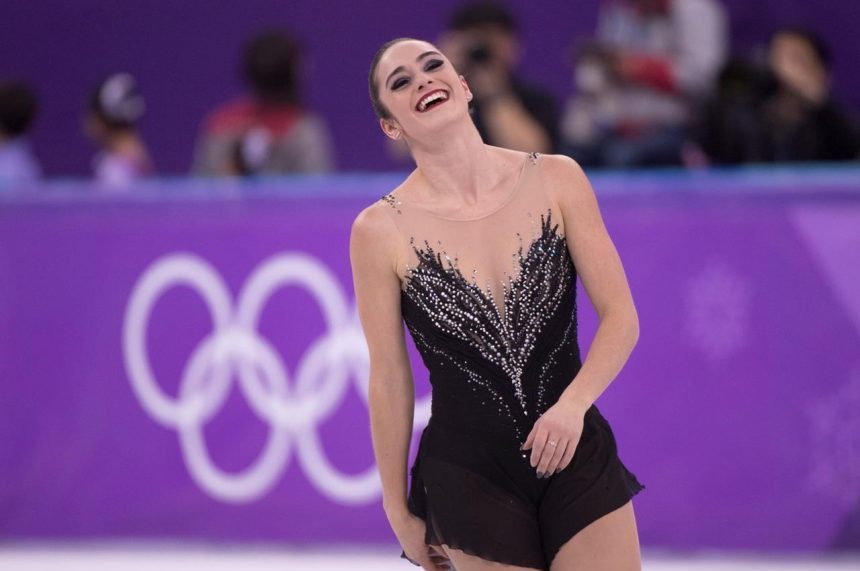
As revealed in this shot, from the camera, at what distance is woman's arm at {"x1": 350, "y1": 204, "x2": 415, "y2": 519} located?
134 inches

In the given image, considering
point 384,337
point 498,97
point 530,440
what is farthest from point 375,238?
point 498,97

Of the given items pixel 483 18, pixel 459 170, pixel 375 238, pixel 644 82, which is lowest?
pixel 644 82

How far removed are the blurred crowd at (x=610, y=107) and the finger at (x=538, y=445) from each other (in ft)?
12.9

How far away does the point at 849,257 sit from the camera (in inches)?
231

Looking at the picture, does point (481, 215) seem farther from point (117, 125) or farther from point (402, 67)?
point (117, 125)

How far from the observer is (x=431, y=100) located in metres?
3.40

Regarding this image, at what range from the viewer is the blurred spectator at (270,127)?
7141 millimetres

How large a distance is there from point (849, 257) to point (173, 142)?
5.79m

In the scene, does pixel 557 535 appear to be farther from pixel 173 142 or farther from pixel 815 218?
pixel 173 142

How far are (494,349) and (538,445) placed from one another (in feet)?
1.04

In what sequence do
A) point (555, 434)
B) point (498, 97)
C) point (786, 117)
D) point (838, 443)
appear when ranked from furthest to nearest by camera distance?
1. point (786, 117)
2. point (498, 97)
3. point (838, 443)
4. point (555, 434)

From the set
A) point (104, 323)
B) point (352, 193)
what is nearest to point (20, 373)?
point (104, 323)

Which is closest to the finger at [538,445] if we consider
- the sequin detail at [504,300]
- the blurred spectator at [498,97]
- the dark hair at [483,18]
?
the sequin detail at [504,300]

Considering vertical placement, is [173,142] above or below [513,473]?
below
